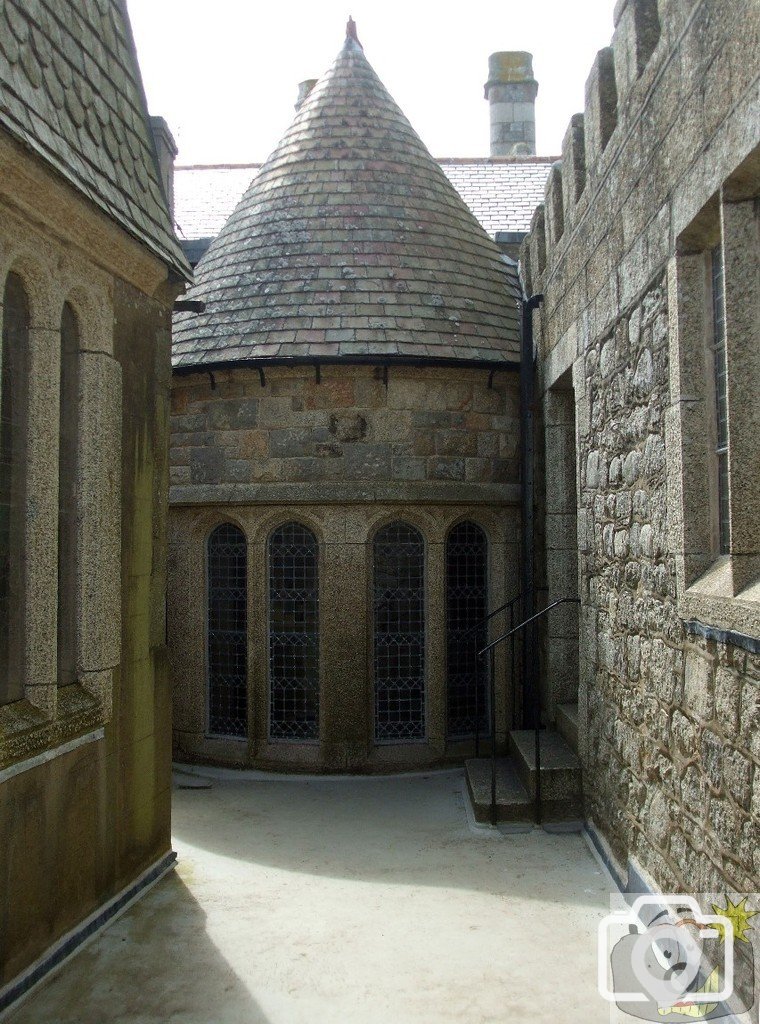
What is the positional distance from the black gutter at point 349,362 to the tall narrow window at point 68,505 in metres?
3.20

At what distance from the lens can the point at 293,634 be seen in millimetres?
8000

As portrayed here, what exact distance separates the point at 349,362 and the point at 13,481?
13.4ft

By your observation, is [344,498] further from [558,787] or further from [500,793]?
[558,787]

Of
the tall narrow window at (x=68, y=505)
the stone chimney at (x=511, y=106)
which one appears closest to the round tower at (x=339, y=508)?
the tall narrow window at (x=68, y=505)

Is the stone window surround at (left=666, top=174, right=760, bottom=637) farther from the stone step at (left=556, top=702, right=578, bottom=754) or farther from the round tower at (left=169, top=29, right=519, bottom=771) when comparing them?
the round tower at (left=169, top=29, right=519, bottom=771)

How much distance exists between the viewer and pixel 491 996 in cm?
384

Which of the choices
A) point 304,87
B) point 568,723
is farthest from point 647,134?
point 304,87

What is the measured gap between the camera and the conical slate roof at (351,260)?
793 centimetres

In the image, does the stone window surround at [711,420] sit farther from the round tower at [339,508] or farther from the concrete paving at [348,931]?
the round tower at [339,508]

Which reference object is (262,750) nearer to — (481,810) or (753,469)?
(481,810)

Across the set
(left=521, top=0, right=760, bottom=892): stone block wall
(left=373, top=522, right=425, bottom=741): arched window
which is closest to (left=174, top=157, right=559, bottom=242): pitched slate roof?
(left=373, top=522, right=425, bottom=741): arched window

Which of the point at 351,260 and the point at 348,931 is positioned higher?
the point at 351,260

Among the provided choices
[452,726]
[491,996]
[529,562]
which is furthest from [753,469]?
[452,726]

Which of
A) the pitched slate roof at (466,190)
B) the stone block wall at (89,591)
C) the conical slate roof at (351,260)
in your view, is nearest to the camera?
the stone block wall at (89,591)
